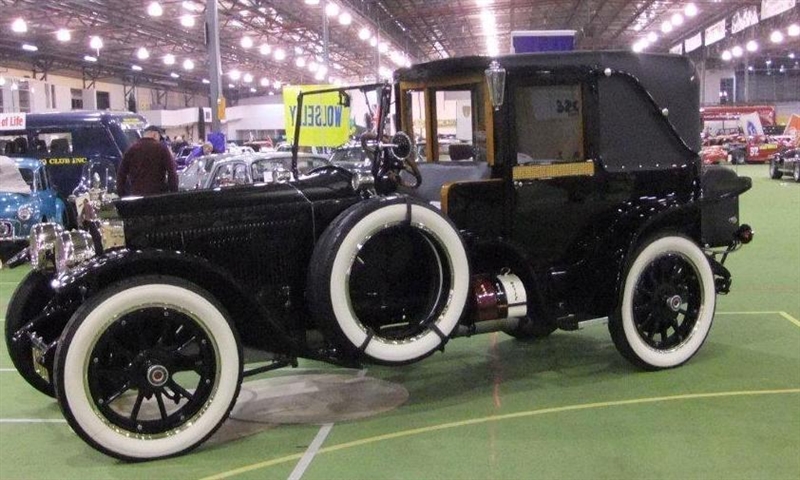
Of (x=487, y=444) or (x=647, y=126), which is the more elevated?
(x=647, y=126)

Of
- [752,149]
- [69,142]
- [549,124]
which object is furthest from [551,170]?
[752,149]

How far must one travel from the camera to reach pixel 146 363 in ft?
13.4

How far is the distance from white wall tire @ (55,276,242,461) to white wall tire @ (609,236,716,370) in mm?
2616

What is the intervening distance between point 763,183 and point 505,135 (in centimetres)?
2108

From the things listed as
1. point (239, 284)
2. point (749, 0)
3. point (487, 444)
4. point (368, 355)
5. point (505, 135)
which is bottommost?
point (487, 444)

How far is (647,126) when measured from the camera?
5453 mm

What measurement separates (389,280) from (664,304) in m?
1.98

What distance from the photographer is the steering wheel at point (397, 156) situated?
4708 millimetres

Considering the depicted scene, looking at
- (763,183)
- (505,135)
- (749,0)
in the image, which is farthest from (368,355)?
(749,0)

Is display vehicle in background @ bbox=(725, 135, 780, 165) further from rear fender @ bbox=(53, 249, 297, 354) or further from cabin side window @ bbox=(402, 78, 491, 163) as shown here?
rear fender @ bbox=(53, 249, 297, 354)

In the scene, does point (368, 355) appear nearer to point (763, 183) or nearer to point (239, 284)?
point (239, 284)

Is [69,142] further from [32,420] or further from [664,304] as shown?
[664,304]

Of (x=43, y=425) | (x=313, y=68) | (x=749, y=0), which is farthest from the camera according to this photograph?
(x=313, y=68)

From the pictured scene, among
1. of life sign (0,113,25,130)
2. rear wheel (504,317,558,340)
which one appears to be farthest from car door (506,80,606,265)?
of life sign (0,113,25,130)
